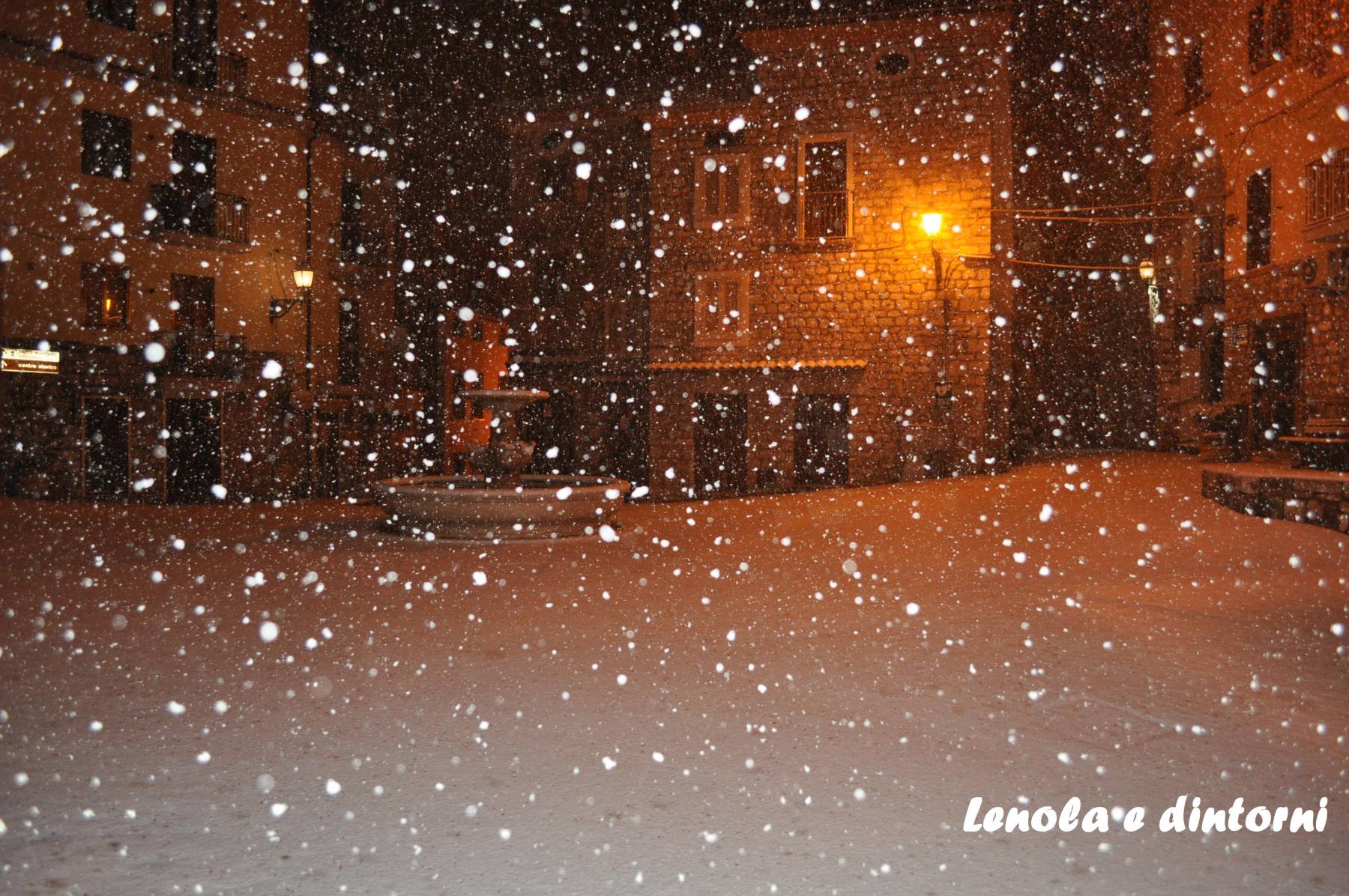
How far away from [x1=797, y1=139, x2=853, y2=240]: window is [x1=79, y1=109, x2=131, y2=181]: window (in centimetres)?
1419

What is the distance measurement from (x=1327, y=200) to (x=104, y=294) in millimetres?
22393

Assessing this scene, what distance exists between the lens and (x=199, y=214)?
22.4m

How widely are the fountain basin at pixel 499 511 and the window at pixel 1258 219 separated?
1394 cm

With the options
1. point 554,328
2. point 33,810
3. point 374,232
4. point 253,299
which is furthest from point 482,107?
point 33,810

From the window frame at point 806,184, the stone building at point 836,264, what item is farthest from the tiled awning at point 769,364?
the window frame at point 806,184

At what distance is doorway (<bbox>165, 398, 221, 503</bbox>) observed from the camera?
2191cm

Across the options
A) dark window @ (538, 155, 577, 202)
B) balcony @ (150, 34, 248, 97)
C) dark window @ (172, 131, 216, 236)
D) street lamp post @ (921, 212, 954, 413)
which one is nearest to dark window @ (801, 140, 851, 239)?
street lamp post @ (921, 212, 954, 413)

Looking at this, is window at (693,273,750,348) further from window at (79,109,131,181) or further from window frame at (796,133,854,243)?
window at (79,109,131,181)

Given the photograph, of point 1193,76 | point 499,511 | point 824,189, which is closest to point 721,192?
point 824,189

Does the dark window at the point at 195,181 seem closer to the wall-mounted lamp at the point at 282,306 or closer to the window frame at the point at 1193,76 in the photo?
the wall-mounted lamp at the point at 282,306

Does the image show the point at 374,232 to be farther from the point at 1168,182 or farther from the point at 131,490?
the point at 1168,182

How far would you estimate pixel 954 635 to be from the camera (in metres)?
6.59

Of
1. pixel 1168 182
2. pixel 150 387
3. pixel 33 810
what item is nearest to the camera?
pixel 33 810

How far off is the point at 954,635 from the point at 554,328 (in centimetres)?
2081
